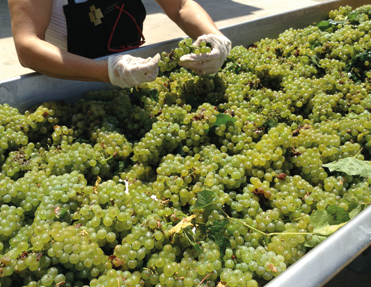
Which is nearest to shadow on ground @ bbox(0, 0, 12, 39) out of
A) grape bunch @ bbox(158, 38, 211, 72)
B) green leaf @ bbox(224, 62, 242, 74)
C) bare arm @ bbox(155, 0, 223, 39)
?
bare arm @ bbox(155, 0, 223, 39)

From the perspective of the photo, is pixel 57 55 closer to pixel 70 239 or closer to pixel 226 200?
pixel 70 239

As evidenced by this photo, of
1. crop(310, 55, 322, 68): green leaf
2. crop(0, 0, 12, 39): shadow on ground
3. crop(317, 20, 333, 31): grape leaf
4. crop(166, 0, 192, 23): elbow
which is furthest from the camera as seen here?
crop(0, 0, 12, 39): shadow on ground

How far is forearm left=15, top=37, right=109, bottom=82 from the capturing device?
5.17ft

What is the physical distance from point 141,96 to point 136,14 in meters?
0.88

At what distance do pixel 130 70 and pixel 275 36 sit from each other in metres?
1.71

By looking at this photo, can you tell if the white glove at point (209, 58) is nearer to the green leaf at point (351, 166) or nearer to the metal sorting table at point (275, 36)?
the metal sorting table at point (275, 36)

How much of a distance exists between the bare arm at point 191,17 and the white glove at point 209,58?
0.21 metres

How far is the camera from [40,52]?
1571 millimetres

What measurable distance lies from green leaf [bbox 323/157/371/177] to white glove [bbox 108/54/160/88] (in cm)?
103

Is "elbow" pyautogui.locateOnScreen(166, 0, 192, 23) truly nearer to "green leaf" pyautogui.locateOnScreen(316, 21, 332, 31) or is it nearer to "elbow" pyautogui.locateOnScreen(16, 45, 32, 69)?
"elbow" pyautogui.locateOnScreen(16, 45, 32, 69)

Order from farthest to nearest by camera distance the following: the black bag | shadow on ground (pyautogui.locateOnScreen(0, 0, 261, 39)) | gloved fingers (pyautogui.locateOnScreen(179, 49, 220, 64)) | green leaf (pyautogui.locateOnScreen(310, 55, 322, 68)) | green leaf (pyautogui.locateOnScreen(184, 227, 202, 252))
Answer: shadow on ground (pyautogui.locateOnScreen(0, 0, 261, 39))
green leaf (pyautogui.locateOnScreen(310, 55, 322, 68))
the black bag
gloved fingers (pyautogui.locateOnScreen(179, 49, 220, 64))
green leaf (pyautogui.locateOnScreen(184, 227, 202, 252))

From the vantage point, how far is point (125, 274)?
0.93 m

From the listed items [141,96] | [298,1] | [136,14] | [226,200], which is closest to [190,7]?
[136,14]

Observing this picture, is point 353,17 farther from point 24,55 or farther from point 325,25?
point 24,55
